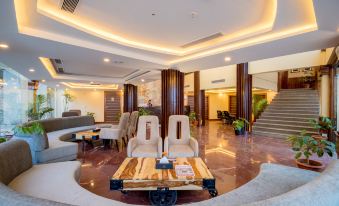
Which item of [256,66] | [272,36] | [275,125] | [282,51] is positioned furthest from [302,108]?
[272,36]

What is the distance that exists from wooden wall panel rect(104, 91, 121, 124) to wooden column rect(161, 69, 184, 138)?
8729mm

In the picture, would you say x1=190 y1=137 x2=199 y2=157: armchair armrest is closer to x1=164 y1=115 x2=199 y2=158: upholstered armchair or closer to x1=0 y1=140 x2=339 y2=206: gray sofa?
x1=164 y1=115 x2=199 y2=158: upholstered armchair

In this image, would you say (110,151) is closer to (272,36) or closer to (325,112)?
(272,36)

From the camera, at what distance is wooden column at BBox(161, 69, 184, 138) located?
20.3 feet

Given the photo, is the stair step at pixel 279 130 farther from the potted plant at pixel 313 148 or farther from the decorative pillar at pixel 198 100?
the potted plant at pixel 313 148

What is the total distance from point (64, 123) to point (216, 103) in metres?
10.9

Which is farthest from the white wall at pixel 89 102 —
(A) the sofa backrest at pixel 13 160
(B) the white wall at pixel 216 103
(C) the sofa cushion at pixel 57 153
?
(A) the sofa backrest at pixel 13 160

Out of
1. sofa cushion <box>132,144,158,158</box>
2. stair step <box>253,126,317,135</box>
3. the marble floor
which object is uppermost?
sofa cushion <box>132,144,158,158</box>

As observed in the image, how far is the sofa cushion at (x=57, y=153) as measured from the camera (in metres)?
3.74

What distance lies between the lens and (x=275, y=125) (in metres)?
8.17

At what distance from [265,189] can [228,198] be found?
0.48 m

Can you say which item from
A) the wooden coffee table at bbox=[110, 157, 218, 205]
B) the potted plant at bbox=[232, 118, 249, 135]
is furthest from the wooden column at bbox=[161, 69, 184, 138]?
the wooden coffee table at bbox=[110, 157, 218, 205]

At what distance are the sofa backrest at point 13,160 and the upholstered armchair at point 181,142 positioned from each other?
2.33 m

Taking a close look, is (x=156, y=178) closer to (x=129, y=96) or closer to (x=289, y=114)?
(x=289, y=114)
